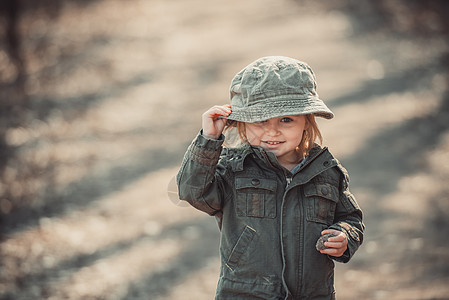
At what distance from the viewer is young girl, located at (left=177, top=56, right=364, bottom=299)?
2.30 m

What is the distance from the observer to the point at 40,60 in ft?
34.2

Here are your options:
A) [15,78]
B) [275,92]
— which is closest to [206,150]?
[275,92]

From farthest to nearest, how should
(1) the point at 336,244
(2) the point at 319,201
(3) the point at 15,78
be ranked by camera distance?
(3) the point at 15,78 < (2) the point at 319,201 < (1) the point at 336,244

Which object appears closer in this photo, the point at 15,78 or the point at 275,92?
the point at 275,92

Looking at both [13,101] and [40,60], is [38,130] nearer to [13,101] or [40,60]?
[13,101]

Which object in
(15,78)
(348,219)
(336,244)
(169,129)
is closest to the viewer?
(336,244)

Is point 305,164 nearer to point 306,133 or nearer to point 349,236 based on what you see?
point 306,133

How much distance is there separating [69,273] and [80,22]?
864 centimetres

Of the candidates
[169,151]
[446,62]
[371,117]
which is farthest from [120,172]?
[446,62]

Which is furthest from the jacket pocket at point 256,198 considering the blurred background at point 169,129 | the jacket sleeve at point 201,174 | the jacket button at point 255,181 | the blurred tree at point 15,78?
the blurred tree at point 15,78

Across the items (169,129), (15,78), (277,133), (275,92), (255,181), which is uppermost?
(15,78)

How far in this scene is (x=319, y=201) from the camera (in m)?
2.37

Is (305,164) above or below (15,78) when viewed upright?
below

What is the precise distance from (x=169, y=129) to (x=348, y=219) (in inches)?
245
